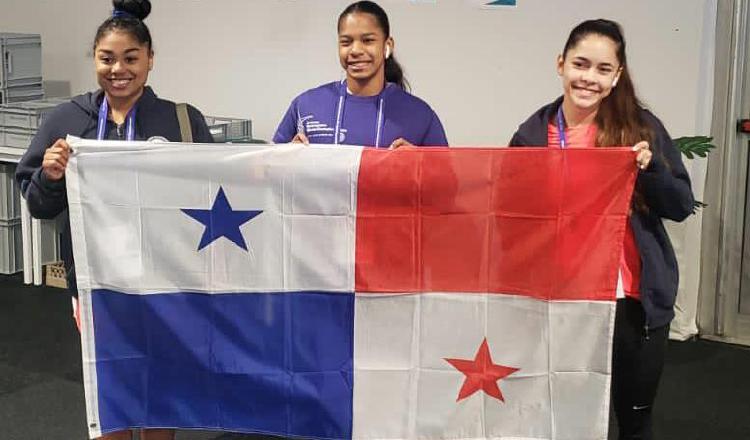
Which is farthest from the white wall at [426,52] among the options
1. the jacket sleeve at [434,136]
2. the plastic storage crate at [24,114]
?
the jacket sleeve at [434,136]

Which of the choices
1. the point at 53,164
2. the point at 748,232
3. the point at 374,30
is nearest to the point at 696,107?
the point at 748,232

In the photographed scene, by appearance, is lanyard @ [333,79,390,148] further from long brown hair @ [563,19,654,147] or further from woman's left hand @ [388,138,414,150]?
long brown hair @ [563,19,654,147]

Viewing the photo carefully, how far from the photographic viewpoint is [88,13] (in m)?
5.67

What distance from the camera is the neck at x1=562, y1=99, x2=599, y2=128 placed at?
7.47ft

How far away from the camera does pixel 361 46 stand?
2.53 meters

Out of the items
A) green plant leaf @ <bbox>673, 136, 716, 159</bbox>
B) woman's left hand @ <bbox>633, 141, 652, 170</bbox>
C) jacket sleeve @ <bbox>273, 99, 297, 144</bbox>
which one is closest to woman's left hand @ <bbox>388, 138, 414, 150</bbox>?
jacket sleeve @ <bbox>273, 99, 297, 144</bbox>

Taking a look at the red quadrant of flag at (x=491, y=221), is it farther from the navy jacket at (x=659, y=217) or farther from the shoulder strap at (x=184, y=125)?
the shoulder strap at (x=184, y=125)

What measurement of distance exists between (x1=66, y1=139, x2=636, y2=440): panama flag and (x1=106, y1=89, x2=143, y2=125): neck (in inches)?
3.8

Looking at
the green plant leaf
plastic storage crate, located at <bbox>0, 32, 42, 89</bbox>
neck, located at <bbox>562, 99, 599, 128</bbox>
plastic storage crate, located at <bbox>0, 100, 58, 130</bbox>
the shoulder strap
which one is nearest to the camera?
neck, located at <bbox>562, 99, 599, 128</bbox>

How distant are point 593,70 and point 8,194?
3.96 m

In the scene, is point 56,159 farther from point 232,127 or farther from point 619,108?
point 232,127

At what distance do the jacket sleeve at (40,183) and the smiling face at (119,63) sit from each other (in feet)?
0.59

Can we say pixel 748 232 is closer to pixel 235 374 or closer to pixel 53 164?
pixel 235 374

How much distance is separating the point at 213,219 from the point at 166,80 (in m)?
3.24
